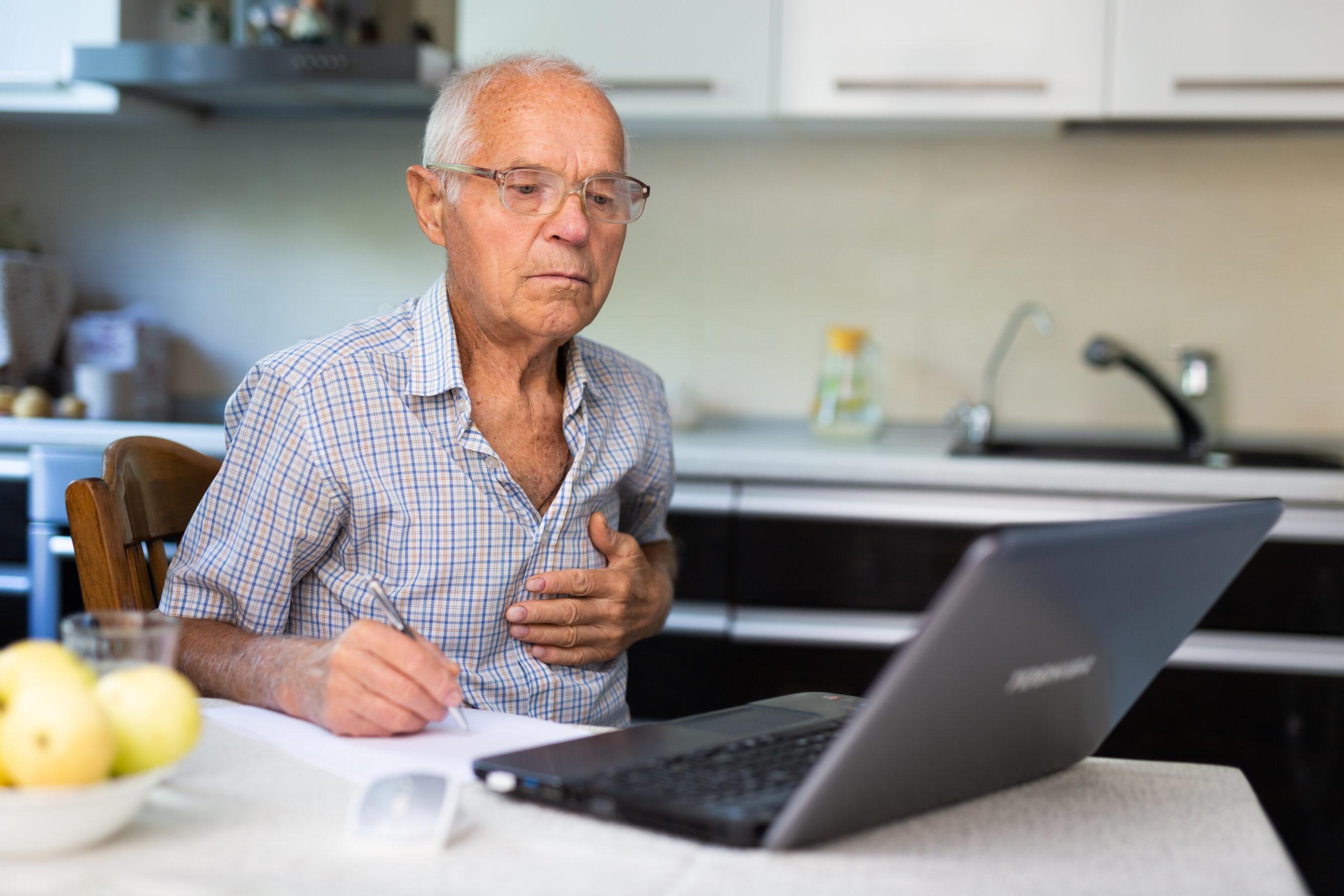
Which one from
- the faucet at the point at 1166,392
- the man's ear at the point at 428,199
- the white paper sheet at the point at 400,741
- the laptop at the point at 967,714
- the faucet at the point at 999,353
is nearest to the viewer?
the laptop at the point at 967,714

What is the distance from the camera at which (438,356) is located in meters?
1.29

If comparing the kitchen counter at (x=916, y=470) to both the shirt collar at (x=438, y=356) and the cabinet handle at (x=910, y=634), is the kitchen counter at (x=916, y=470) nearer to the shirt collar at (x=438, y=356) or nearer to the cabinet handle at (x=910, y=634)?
the cabinet handle at (x=910, y=634)

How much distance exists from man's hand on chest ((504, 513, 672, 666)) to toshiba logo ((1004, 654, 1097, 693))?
0.59 metres

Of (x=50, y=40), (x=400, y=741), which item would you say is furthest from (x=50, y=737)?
(x=50, y=40)

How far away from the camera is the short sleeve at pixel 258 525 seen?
117 centimetres

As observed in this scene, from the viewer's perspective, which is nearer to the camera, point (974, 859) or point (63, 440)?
point (974, 859)

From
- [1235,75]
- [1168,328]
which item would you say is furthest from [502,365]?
[1168,328]

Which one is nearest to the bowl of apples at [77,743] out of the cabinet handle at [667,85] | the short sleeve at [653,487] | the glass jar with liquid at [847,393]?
the short sleeve at [653,487]

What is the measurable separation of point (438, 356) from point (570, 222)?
0.19m

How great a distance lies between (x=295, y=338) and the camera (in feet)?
9.98

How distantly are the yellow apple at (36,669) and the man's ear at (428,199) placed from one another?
0.74 metres

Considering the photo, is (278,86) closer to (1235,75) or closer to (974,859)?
(1235,75)

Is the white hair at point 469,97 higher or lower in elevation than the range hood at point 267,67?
lower

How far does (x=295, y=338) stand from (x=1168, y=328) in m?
1.98
